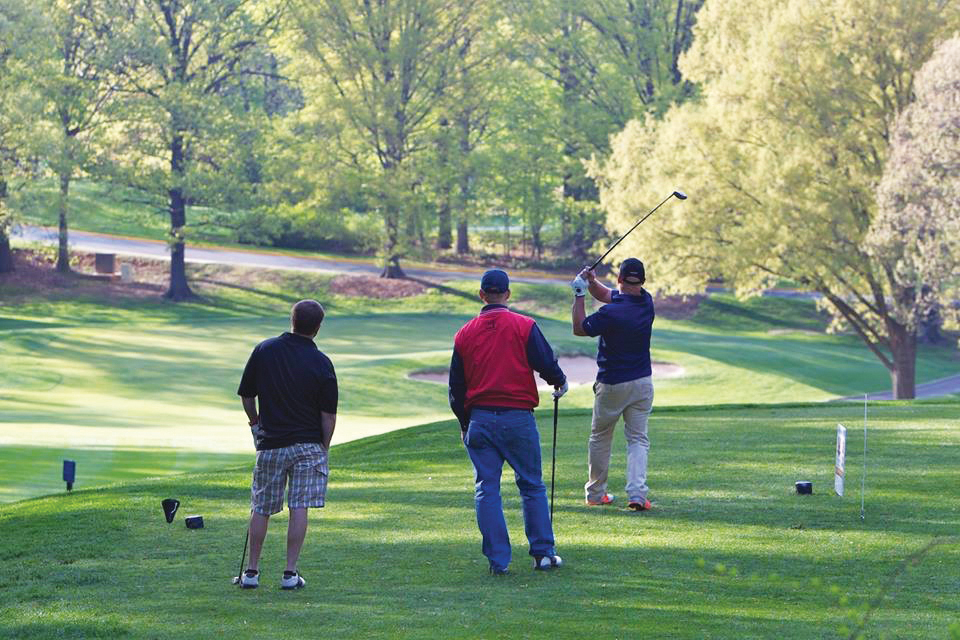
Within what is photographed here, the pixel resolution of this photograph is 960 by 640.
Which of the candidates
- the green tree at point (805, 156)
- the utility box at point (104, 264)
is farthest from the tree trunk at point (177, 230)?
the green tree at point (805, 156)

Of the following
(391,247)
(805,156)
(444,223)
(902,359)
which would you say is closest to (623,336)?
(805,156)

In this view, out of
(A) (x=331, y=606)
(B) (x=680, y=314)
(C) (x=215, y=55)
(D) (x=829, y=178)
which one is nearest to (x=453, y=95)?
(C) (x=215, y=55)

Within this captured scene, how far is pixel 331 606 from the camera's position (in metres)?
8.33

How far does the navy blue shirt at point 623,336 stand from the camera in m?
11.1

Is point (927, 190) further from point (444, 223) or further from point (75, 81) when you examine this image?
point (444, 223)

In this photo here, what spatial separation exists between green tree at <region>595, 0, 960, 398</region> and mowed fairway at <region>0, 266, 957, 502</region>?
439 centimetres

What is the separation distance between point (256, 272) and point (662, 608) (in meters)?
51.2

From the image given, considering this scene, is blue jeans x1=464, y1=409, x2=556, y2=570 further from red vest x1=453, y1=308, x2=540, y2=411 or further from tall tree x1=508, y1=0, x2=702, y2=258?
tall tree x1=508, y1=0, x2=702, y2=258

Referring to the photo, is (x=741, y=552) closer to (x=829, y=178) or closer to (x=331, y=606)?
(x=331, y=606)

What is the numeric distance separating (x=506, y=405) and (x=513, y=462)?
412mm

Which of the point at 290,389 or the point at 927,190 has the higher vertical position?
the point at 927,190

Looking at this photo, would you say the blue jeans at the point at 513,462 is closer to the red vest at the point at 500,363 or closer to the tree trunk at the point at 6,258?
the red vest at the point at 500,363

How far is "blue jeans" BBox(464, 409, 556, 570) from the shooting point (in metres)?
9.22

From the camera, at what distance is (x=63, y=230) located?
174ft
